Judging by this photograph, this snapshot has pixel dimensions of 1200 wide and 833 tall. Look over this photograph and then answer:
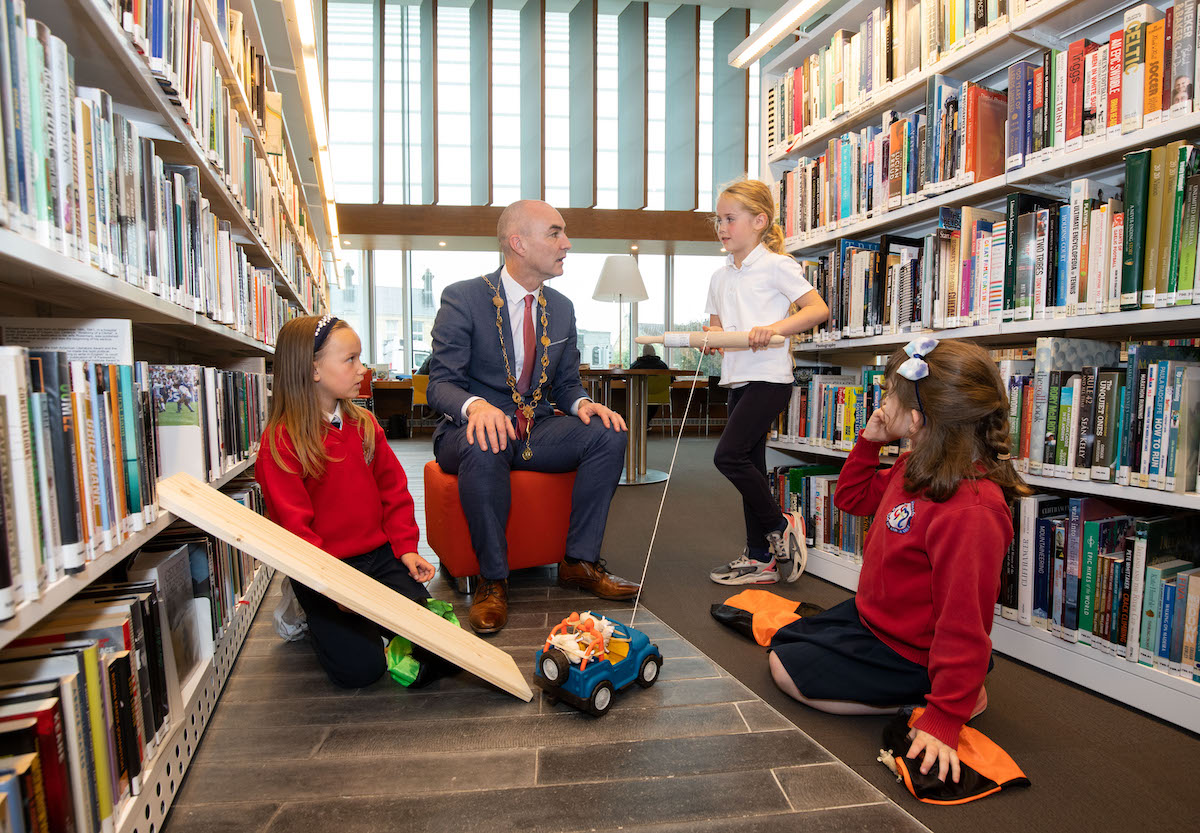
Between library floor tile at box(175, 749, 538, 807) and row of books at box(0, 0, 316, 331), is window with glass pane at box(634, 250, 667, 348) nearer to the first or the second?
row of books at box(0, 0, 316, 331)

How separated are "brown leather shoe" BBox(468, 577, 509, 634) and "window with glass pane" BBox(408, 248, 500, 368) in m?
8.15

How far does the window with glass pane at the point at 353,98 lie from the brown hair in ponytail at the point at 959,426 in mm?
8927

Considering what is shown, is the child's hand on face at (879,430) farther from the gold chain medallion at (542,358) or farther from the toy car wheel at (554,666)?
the gold chain medallion at (542,358)

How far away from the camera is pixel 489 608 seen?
1.91 metres

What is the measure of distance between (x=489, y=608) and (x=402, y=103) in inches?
351

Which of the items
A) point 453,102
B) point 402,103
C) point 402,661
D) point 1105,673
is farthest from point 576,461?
point 402,103

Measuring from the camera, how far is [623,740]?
1.31 metres

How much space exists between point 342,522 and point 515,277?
105 cm

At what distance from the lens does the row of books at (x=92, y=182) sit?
0.77 meters

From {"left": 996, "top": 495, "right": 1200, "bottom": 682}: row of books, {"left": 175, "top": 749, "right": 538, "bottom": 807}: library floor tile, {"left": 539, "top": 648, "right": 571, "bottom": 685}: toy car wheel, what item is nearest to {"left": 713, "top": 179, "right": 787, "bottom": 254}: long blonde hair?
{"left": 996, "top": 495, "right": 1200, "bottom": 682}: row of books

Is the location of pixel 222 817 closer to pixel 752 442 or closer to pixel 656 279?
pixel 752 442

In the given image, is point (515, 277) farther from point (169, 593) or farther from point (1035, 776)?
point (1035, 776)

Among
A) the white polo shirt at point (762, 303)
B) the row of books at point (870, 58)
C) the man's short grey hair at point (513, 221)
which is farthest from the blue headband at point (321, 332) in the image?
the row of books at point (870, 58)

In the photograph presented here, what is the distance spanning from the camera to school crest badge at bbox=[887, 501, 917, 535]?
54.9 inches
